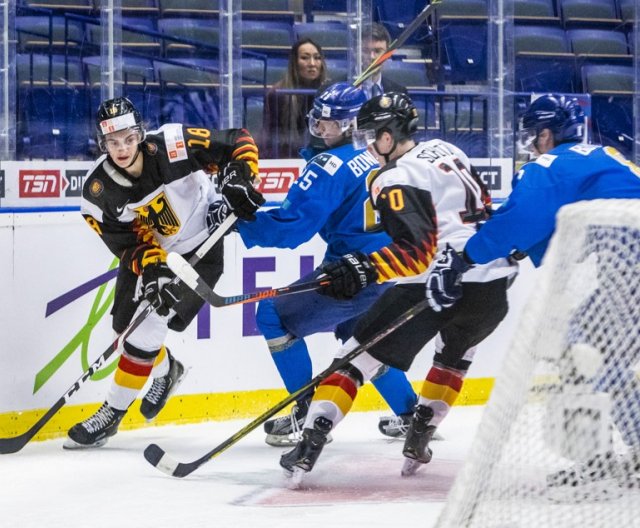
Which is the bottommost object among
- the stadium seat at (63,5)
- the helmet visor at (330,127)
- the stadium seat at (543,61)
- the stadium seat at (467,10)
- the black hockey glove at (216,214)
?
the black hockey glove at (216,214)

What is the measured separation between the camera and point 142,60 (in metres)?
5.45

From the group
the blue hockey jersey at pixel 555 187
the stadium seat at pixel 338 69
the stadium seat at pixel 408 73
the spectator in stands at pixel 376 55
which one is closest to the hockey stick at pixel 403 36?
the spectator in stands at pixel 376 55

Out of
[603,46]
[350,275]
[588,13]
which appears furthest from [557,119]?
[588,13]

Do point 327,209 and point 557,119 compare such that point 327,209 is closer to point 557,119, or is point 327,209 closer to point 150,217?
point 150,217

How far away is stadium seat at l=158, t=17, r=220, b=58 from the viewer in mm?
5570

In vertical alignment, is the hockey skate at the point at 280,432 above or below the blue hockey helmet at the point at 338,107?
below

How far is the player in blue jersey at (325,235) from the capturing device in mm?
3898

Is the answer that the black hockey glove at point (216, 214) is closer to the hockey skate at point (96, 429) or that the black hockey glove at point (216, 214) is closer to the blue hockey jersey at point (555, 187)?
the hockey skate at point (96, 429)

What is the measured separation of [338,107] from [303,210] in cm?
33

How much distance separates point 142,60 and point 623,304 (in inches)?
122

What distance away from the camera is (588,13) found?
6.82 m

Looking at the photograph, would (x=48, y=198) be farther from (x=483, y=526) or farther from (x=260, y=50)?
(x=483, y=526)

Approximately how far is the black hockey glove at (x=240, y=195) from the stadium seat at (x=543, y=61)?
2.63 m

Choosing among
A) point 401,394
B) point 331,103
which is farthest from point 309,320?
point 331,103
